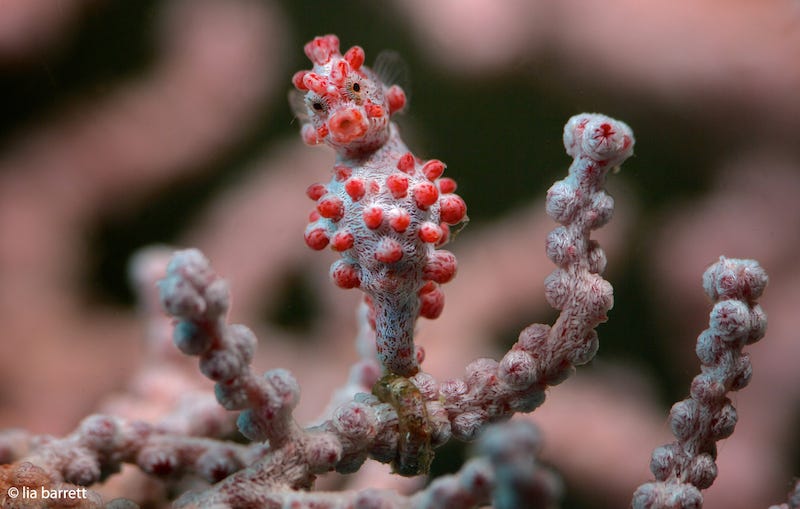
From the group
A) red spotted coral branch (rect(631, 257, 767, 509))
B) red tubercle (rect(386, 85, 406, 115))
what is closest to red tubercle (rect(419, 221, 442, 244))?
red tubercle (rect(386, 85, 406, 115))

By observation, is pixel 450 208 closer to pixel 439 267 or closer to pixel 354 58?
pixel 439 267

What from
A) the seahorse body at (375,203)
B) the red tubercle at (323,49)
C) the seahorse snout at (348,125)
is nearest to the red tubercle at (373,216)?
the seahorse body at (375,203)

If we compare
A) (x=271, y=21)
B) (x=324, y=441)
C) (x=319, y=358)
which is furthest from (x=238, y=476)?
(x=271, y=21)

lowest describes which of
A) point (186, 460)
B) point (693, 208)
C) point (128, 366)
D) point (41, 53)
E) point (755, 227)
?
point (186, 460)

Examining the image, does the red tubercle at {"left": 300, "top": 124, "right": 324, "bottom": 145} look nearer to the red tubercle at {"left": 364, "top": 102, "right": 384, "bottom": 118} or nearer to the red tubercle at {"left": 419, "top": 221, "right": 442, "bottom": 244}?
the red tubercle at {"left": 364, "top": 102, "right": 384, "bottom": 118}

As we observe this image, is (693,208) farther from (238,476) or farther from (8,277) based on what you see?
(8,277)

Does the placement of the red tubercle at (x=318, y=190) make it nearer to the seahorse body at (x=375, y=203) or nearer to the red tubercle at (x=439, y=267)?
the seahorse body at (x=375, y=203)
